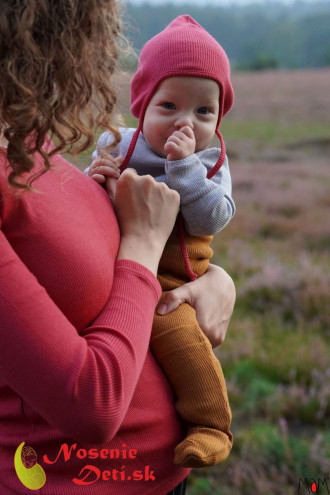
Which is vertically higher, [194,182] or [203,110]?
[203,110]

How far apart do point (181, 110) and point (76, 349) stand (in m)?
0.90

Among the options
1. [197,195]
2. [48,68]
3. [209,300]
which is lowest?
[209,300]

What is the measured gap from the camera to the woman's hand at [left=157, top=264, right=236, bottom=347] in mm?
1781

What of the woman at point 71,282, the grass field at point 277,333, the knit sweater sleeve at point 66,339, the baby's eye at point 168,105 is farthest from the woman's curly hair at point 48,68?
the baby's eye at point 168,105

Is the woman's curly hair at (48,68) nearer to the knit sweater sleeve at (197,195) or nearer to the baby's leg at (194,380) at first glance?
the knit sweater sleeve at (197,195)

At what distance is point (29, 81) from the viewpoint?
1276 millimetres

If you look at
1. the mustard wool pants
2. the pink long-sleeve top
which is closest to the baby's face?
the pink long-sleeve top

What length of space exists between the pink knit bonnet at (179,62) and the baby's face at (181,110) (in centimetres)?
2

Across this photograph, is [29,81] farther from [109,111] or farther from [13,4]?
[109,111]

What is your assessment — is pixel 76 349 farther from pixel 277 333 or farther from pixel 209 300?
pixel 277 333

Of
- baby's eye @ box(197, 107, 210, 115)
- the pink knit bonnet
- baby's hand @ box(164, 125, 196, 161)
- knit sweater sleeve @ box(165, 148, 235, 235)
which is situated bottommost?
knit sweater sleeve @ box(165, 148, 235, 235)

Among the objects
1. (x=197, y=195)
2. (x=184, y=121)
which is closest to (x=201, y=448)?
(x=197, y=195)

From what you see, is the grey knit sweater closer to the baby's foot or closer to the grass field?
the grass field

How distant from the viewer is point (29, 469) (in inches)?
57.7
